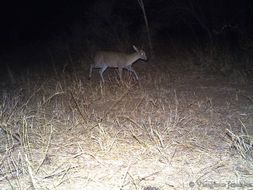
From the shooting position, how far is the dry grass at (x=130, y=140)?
5.31 metres

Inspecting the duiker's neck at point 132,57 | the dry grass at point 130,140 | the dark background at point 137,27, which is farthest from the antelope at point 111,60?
the dark background at point 137,27

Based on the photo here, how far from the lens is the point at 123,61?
13516mm

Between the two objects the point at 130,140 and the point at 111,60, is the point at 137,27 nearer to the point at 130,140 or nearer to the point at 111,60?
the point at 111,60

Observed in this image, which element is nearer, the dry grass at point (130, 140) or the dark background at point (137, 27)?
the dry grass at point (130, 140)

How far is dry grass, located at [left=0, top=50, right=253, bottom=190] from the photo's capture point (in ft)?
17.4

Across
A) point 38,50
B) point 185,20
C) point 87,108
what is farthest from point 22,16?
point 87,108

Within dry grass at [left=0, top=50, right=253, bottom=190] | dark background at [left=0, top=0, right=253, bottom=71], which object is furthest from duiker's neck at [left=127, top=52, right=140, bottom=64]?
dry grass at [left=0, top=50, right=253, bottom=190]

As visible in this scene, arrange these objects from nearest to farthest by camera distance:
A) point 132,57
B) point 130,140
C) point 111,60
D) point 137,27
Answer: point 130,140, point 111,60, point 132,57, point 137,27

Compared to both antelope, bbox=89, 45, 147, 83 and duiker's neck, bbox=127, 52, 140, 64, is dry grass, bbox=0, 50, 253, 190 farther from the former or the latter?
duiker's neck, bbox=127, 52, 140, 64

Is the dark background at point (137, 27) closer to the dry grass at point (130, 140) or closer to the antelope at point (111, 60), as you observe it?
the antelope at point (111, 60)

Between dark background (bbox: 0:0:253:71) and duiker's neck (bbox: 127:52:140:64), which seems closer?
A: duiker's neck (bbox: 127:52:140:64)

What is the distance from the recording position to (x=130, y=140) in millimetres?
6672

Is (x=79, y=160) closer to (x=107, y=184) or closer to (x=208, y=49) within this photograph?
(x=107, y=184)

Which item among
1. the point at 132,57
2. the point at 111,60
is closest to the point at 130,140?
the point at 111,60
